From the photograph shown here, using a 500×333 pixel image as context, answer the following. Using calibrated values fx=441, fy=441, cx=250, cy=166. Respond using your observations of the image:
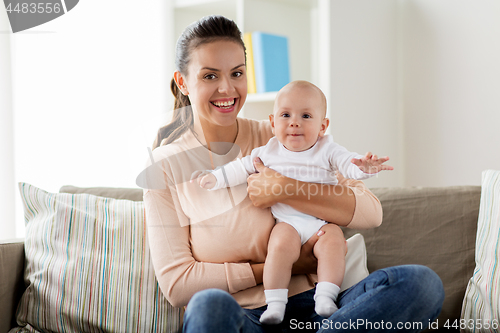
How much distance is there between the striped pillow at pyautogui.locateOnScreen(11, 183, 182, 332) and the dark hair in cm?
33

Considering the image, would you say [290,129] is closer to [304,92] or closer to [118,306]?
[304,92]

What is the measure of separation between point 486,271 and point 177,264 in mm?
874

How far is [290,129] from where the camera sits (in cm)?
108

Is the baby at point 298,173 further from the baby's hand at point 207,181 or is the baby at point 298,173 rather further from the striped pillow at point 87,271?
the striped pillow at point 87,271

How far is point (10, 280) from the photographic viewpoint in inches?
51.3

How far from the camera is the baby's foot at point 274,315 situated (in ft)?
3.11

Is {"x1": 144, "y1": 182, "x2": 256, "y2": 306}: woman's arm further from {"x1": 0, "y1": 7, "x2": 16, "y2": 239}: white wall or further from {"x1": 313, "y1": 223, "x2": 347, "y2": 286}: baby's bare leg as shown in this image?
{"x1": 0, "y1": 7, "x2": 16, "y2": 239}: white wall

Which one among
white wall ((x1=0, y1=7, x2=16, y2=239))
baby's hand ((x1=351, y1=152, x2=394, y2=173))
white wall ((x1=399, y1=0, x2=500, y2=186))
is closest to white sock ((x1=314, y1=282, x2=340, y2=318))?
baby's hand ((x1=351, y1=152, x2=394, y2=173))

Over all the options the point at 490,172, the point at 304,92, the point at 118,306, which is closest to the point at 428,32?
the point at 490,172

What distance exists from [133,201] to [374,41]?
1.26m

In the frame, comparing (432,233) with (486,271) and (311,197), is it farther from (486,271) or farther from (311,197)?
(311,197)

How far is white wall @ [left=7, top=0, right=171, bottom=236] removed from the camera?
1.73 metres

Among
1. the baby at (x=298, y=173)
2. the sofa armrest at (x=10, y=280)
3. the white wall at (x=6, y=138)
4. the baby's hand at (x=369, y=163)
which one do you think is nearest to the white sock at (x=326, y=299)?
the baby at (x=298, y=173)

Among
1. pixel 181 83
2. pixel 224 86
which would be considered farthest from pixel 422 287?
pixel 181 83
